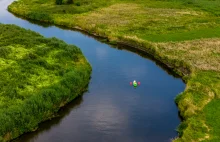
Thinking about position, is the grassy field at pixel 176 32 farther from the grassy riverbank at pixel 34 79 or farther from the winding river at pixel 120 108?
the grassy riverbank at pixel 34 79

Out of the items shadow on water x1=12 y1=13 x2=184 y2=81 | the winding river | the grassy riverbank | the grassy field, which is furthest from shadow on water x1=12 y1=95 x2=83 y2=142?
shadow on water x1=12 y1=13 x2=184 y2=81

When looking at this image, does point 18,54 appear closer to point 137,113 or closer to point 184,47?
point 137,113

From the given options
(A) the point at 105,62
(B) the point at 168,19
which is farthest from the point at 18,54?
(B) the point at 168,19

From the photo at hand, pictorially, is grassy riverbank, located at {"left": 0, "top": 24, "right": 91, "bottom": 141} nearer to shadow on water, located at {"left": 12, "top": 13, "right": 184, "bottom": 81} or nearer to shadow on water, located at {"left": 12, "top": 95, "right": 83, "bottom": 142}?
shadow on water, located at {"left": 12, "top": 95, "right": 83, "bottom": 142}

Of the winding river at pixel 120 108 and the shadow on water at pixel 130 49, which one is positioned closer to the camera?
the winding river at pixel 120 108

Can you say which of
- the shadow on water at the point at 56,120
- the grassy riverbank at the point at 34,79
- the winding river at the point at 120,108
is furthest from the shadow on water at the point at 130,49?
the shadow on water at the point at 56,120

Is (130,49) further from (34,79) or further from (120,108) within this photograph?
(34,79)
